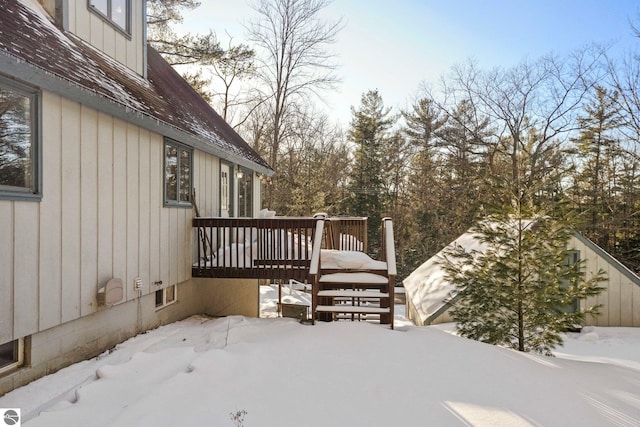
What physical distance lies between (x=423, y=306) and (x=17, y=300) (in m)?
8.25

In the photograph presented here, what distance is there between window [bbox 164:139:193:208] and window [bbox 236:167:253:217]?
3.09 metres

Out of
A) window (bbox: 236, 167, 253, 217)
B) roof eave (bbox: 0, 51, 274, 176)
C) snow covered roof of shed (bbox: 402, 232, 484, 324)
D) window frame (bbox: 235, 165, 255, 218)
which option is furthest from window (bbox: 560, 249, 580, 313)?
window (bbox: 236, 167, 253, 217)

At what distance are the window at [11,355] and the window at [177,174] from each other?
111 inches

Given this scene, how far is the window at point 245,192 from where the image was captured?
33.1 feet

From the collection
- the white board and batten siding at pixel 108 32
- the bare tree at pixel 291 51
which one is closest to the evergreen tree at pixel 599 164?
the bare tree at pixel 291 51

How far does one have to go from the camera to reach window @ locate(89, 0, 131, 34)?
5.27 meters

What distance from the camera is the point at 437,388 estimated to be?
3113mm

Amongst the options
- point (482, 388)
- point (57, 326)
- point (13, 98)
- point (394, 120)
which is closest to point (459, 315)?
point (482, 388)

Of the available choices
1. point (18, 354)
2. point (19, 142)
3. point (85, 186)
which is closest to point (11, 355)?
point (18, 354)

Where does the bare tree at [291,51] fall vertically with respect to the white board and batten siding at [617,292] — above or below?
above

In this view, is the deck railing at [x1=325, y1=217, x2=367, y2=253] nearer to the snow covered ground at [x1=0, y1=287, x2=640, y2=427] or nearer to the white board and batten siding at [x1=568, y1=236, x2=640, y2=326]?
the snow covered ground at [x1=0, y1=287, x2=640, y2=427]

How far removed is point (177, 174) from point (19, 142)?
302cm

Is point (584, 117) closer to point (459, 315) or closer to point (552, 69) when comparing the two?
point (552, 69)

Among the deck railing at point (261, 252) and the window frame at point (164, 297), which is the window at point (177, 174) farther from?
the window frame at point (164, 297)
